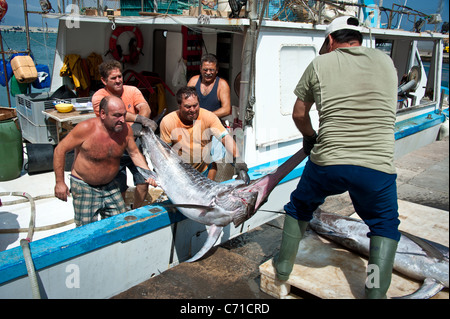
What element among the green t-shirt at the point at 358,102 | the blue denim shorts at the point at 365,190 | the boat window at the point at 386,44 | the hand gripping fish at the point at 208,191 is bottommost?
the hand gripping fish at the point at 208,191

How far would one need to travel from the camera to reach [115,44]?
305 inches

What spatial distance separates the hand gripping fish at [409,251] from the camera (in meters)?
2.96

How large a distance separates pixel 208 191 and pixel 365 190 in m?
1.38

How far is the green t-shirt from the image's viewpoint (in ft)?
7.99

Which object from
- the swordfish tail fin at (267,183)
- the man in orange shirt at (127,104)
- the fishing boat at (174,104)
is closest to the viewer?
the fishing boat at (174,104)

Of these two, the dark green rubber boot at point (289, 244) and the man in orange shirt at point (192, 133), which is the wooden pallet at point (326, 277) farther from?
the man in orange shirt at point (192, 133)

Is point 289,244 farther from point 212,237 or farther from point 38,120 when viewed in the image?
point 38,120

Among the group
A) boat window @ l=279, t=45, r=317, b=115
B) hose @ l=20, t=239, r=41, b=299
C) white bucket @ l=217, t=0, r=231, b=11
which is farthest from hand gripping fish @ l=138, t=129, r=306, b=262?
white bucket @ l=217, t=0, r=231, b=11

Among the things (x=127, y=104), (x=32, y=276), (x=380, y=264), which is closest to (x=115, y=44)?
(x=127, y=104)

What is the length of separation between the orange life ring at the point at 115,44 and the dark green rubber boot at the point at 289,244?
621cm

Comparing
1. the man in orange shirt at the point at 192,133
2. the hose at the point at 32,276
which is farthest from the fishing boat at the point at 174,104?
the man in orange shirt at the point at 192,133

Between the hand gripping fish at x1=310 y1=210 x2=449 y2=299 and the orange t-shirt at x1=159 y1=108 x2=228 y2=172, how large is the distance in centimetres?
139

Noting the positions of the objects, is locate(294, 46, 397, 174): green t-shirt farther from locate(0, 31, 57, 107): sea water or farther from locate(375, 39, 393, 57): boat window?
locate(375, 39, 393, 57): boat window
